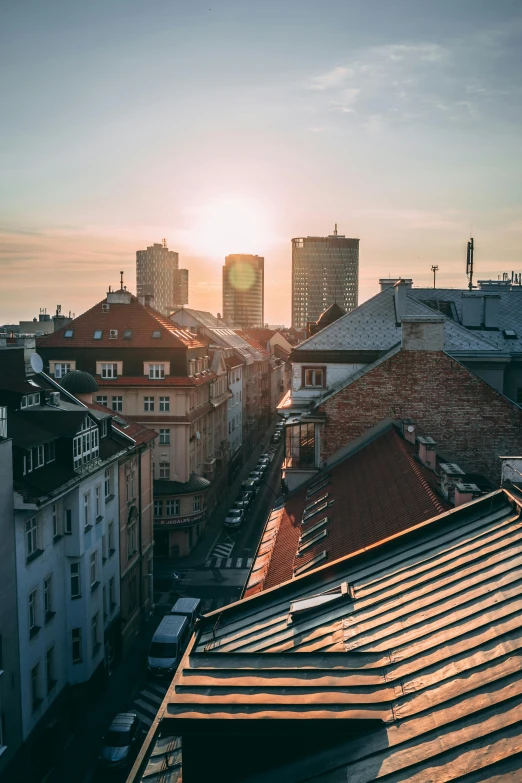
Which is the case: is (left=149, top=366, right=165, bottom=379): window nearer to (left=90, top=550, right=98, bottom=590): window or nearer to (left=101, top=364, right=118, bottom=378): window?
(left=101, top=364, right=118, bottom=378): window

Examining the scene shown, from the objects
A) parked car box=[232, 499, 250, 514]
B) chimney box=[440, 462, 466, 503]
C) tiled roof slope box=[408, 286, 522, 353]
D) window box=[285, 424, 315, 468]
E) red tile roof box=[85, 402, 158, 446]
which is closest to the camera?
chimney box=[440, 462, 466, 503]

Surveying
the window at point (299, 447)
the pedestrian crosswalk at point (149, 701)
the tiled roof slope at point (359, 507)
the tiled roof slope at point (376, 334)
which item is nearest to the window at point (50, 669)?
the pedestrian crosswalk at point (149, 701)

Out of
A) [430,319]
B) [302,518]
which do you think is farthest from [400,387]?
[302,518]

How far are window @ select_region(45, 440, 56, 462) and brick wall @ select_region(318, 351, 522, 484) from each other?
13.3m

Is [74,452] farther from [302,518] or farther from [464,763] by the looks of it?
[464,763]

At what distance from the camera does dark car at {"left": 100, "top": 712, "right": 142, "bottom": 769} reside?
28.4m

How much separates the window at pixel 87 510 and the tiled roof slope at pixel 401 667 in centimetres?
1696

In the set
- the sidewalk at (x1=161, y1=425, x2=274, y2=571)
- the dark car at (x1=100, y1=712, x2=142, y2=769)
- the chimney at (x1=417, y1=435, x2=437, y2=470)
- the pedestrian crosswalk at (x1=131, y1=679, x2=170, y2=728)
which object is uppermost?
the chimney at (x1=417, y1=435, x2=437, y2=470)

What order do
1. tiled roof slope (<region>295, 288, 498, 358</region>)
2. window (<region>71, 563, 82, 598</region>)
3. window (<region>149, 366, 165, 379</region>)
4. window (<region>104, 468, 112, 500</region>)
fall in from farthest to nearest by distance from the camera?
1. window (<region>149, 366, 165, 379</region>)
2. tiled roof slope (<region>295, 288, 498, 358</region>)
3. window (<region>104, 468, 112, 500</region>)
4. window (<region>71, 563, 82, 598</region>)

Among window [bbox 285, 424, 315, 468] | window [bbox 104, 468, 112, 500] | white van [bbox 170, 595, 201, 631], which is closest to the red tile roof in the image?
window [bbox 104, 468, 112, 500]

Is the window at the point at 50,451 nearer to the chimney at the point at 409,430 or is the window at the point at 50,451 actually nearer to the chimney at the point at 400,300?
the chimney at the point at 409,430

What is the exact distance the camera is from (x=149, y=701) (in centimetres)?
3400

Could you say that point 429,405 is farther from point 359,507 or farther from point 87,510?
point 87,510

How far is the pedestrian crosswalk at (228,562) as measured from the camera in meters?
52.7
